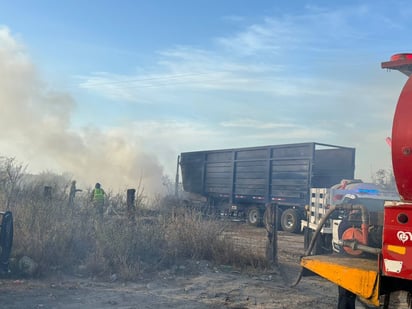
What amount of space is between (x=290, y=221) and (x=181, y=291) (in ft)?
36.9

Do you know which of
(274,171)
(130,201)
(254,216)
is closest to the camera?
(130,201)

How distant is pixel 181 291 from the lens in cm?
715

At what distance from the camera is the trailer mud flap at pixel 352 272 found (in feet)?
13.9

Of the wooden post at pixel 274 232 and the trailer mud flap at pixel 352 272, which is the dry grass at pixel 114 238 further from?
the trailer mud flap at pixel 352 272

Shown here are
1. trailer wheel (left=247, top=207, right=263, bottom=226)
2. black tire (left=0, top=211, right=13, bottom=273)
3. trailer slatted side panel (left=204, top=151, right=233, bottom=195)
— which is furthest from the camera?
trailer slatted side panel (left=204, top=151, right=233, bottom=195)

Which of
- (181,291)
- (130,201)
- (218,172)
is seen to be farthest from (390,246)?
(218,172)

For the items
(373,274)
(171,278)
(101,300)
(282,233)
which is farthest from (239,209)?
(373,274)

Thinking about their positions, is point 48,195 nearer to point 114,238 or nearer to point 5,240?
point 114,238

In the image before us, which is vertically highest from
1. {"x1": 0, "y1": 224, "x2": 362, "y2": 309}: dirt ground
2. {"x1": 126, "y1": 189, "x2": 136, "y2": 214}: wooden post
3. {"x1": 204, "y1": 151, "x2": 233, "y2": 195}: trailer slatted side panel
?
{"x1": 204, "y1": 151, "x2": 233, "y2": 195}: trailer slatted side panel

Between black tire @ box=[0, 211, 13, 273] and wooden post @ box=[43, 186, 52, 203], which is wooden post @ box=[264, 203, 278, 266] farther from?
black tire @ box=[0, 211, 13, 273]

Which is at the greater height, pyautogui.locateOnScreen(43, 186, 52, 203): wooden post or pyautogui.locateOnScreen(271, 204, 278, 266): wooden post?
pyautogui.locateOnScreen(43, 186, 52, 203): wooden post

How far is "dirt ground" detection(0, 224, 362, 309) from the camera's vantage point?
638 centimetres

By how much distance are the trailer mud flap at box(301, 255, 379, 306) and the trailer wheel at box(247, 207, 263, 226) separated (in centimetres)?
1445

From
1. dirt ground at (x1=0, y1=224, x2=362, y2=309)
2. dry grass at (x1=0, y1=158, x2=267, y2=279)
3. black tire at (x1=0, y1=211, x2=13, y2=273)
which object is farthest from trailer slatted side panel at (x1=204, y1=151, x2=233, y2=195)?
black tire at (x1=0, y1=211, x2=13, y2=273)
